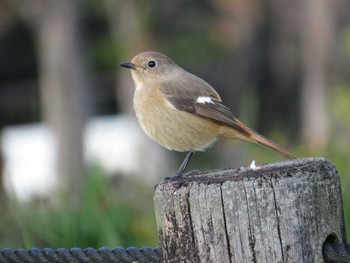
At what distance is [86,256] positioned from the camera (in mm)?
3350

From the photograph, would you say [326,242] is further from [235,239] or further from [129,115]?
[129,115]

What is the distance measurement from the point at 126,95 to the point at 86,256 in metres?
16.0

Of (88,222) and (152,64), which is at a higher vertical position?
(152,64)

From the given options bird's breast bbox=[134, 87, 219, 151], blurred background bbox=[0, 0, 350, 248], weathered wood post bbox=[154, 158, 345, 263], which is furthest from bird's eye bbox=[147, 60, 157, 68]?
weathered wood post bbox=[154, 158, 345, 263]

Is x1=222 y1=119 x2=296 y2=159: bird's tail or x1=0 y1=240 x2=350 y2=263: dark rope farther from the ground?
x1=222 y1=119 x2=296 y2=159: bird's tail

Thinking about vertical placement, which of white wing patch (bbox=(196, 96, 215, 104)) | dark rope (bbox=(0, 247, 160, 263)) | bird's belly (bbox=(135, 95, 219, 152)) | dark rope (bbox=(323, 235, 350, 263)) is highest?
white wing patch (bbox=(196, 96, 215, 104))

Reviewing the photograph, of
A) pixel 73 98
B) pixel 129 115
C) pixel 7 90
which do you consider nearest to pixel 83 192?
pixel 73 98

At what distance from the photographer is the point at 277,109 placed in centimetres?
2359

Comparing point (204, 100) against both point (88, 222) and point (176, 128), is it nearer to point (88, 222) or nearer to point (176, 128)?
point (176, 128)

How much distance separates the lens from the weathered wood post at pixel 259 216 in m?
3.02

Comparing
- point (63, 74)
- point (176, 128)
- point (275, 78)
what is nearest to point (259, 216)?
point (176, 128)

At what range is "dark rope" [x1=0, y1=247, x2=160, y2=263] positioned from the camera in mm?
3336

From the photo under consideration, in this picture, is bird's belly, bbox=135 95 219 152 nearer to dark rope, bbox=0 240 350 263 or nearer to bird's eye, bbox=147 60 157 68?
bird's eye, bbox=147 60 157 68

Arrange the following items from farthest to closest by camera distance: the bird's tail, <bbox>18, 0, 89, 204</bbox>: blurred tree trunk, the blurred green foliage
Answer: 1. <bbox>18, 0, 89, 204</bbox>: blurred tree trunk
2. the blurred green foliage
3. the bird's tail
